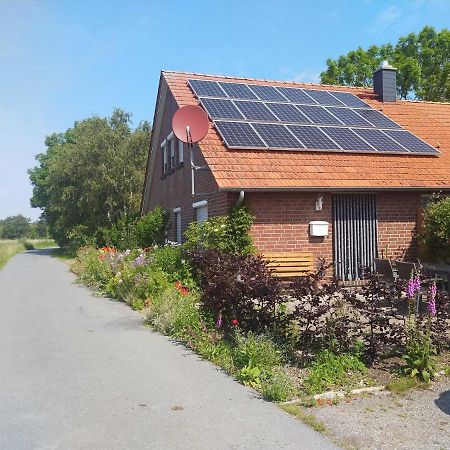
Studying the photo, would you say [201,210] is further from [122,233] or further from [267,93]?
[122,233]

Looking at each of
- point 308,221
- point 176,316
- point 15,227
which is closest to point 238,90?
point 308,221

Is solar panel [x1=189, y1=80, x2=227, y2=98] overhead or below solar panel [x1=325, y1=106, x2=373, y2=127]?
overhead

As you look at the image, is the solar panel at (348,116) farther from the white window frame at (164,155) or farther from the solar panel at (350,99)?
the white window frame at (164,155)

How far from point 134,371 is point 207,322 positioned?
1.75 meters

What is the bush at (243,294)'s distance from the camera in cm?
668

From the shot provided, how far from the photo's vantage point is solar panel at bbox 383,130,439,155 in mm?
14219

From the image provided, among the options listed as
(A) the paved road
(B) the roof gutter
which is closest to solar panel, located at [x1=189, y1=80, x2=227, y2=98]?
(B) the roof gutter

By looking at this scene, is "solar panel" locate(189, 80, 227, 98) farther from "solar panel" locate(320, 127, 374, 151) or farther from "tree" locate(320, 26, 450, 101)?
"tree" locate(320, 26, 450, 101)

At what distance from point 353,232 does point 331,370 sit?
7554 millimetres

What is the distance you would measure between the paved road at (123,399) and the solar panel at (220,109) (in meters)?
7.10

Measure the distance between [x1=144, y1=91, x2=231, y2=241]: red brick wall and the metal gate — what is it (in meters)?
3.02

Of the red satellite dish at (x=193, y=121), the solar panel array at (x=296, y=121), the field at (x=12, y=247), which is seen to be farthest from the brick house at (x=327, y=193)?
the field at (x=12, y=247)

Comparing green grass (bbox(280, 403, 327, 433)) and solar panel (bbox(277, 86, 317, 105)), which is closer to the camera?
green grass (bbox(280, 403, 327, 433))

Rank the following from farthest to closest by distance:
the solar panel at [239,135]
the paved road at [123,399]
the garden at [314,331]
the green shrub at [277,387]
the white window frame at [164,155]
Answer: the white window frame at [164,155], the solar panel at [239,135], the garden at [314,331], the green shrub at [277,387], the paved road at [123,399]
